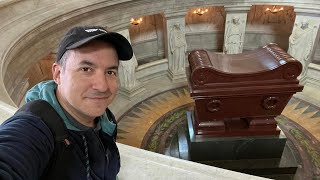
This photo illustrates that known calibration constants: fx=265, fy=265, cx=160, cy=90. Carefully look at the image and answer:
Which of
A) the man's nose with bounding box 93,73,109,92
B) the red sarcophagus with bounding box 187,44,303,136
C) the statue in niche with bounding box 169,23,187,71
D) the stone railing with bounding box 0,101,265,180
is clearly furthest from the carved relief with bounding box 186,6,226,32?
the man's nose with bounding box 93,73,109,92

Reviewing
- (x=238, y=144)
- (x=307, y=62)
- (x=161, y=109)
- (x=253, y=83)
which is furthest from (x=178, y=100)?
(x=307, y=62)

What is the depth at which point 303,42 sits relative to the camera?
7336 mm

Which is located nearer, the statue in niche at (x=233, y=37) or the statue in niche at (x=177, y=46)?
the statue in niche at (x=177, y=46)

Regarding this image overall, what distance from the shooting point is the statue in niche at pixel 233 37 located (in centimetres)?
775

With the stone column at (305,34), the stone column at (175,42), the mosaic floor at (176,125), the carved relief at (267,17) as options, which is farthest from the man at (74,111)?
the carved relief at (267,17)

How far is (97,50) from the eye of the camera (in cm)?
104

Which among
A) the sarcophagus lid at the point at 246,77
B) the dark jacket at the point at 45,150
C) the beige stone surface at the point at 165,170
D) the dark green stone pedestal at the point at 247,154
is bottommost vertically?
the dark green stone pedestal at the point at 247,154

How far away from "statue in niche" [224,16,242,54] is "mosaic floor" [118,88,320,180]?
217cm

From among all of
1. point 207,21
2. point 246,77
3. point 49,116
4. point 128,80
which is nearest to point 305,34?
point 207,21

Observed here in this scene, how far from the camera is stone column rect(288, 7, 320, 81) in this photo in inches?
279

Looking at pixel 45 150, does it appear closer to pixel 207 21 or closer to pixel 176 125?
pixel 176 125

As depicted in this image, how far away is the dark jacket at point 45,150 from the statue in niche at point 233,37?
23.5 feet

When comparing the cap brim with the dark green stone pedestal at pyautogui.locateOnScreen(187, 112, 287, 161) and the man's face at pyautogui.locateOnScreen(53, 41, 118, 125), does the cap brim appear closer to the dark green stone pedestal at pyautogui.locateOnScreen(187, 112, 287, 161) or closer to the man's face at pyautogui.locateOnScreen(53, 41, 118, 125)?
the man's face at pyautogui.locateOnScreen(53, 41, 118, 125)

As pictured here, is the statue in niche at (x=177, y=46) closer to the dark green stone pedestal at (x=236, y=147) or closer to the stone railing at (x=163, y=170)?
the dark green stone pedestal at (x=236, y=147)
